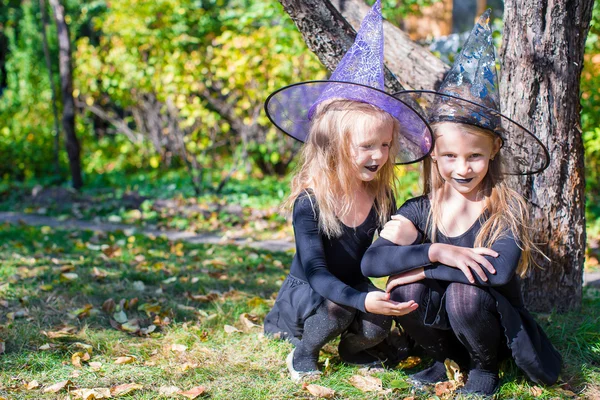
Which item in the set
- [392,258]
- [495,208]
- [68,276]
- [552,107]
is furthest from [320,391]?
[68,276]

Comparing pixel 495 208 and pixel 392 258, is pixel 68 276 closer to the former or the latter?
pixel 392 258

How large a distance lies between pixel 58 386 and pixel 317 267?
1.07m

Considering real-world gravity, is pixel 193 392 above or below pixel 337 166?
below

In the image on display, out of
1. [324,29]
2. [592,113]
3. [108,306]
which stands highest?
[324,29]

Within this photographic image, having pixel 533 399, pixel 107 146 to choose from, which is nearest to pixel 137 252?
pixel 533 399

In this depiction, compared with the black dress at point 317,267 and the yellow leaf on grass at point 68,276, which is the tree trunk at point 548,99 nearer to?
the black dress at point 317,267

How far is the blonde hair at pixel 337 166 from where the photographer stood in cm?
246

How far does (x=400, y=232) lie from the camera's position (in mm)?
2418

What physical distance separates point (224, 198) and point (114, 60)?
2.70m

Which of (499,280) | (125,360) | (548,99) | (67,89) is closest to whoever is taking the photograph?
(499,280)

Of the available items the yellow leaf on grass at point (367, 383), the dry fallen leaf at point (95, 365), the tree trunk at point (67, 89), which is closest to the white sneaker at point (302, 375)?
the yellow leaf on grass at point (367, 383)

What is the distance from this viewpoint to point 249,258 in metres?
4.62

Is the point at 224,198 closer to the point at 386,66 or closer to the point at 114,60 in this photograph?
the point at 114,60

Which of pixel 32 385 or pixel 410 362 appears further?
pixel 410 362
